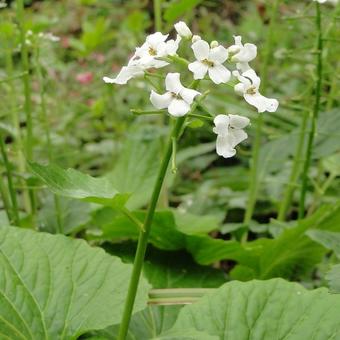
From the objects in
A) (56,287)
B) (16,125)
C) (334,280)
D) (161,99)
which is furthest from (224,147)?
(16,125)

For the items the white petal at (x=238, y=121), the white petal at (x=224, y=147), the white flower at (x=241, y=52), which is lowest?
the white petal at (x=224, y=147)

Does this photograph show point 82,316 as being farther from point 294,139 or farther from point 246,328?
point 294,139

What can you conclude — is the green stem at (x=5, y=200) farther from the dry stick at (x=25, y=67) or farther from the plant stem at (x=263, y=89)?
the plant stem at (x=263, y=89)

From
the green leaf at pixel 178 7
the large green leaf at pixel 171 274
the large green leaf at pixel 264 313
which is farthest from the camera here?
the green leaf at pixel 178 7

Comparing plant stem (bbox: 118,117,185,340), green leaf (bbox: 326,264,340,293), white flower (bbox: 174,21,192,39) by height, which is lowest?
green leaf (bbox: 326,264,340,293)

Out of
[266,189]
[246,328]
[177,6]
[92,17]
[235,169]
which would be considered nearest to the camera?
[246,328]

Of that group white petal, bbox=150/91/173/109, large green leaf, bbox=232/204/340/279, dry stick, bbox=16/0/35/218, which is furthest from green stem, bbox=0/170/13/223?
white petal, bbox=150/91/173/109

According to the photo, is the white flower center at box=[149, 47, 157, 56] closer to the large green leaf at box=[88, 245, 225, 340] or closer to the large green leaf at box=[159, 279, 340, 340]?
the large green leaf at box=[159, 279, 340, 340]

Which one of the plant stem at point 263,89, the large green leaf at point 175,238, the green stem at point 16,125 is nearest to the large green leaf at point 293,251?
the large green leaf at point 175,238

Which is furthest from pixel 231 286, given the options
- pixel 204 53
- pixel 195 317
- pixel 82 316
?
pixel 204 53
